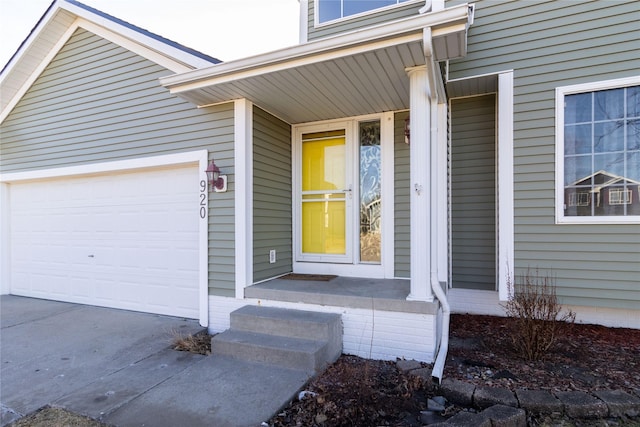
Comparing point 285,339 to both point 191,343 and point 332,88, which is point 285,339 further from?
point 332,88

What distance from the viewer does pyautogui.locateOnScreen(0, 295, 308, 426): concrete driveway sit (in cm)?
242

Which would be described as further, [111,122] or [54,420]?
[111,122]

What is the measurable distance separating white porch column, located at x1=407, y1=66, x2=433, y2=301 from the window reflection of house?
5.75ft

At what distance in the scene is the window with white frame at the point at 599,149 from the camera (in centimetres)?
348

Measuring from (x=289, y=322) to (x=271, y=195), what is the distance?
1788mm

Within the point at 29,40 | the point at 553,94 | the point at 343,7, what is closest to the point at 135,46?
the point at 29,40

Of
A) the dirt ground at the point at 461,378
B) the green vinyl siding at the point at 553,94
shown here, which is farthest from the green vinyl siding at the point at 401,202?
the dirt ground at the point at 461,378

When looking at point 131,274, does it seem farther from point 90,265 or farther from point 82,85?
point 82,85

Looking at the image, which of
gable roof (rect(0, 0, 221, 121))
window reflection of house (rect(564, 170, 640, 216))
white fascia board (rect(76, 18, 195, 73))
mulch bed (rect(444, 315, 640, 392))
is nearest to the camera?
mulch bed (rect(444, 315, 640, 392))

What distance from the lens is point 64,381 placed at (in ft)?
9.55

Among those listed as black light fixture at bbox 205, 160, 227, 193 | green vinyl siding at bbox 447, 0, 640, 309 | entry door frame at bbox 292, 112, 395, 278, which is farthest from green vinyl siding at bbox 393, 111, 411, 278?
black light fixture at bbox 205, 160, 227, 193

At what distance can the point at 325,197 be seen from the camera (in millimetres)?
4809

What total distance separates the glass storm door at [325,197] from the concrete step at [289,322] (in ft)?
4.30

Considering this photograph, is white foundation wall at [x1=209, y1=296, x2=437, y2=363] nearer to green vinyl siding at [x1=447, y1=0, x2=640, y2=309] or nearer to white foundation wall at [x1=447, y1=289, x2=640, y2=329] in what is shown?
white foundation wall at [x1=447, y1=289, x2=640, y2=329]
